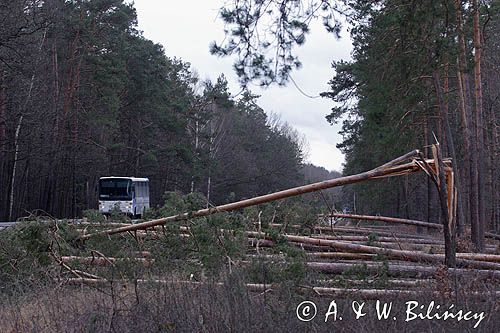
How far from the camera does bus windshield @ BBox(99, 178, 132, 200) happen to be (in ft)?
130

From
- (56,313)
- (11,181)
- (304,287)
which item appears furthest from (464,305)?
(11,181)

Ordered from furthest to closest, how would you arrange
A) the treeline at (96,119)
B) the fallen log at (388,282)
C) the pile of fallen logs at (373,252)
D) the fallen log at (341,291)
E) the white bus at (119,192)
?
the white bus at (119,192) < the treeline at (96,119) < the pile of fallen logs at (373,252) < the fallen log at (388,282) < the fallen log at (341,291)

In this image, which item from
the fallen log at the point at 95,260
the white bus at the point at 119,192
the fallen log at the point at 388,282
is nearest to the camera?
the fallen log at the point at 388,282

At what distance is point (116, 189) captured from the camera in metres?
39.5

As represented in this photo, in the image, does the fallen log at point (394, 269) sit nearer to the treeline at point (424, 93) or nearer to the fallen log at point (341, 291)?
the fallen log at point (341, 291)

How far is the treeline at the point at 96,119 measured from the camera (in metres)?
36.2

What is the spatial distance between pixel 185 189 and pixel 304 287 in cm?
4461

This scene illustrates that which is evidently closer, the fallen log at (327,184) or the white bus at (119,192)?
the fallen log at (327,184)

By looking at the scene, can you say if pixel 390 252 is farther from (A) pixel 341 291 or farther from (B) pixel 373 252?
(A) pixel 341 291

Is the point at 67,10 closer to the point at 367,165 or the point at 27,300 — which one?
the point at 367,165

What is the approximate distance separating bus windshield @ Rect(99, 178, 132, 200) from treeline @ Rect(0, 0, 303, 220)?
125 inches

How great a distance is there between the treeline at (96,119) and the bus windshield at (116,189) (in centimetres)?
317

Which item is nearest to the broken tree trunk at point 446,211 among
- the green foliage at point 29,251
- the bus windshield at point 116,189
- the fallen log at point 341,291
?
the fallen log at point 341,291

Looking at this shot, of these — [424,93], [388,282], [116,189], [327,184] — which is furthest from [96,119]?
[388,282]
